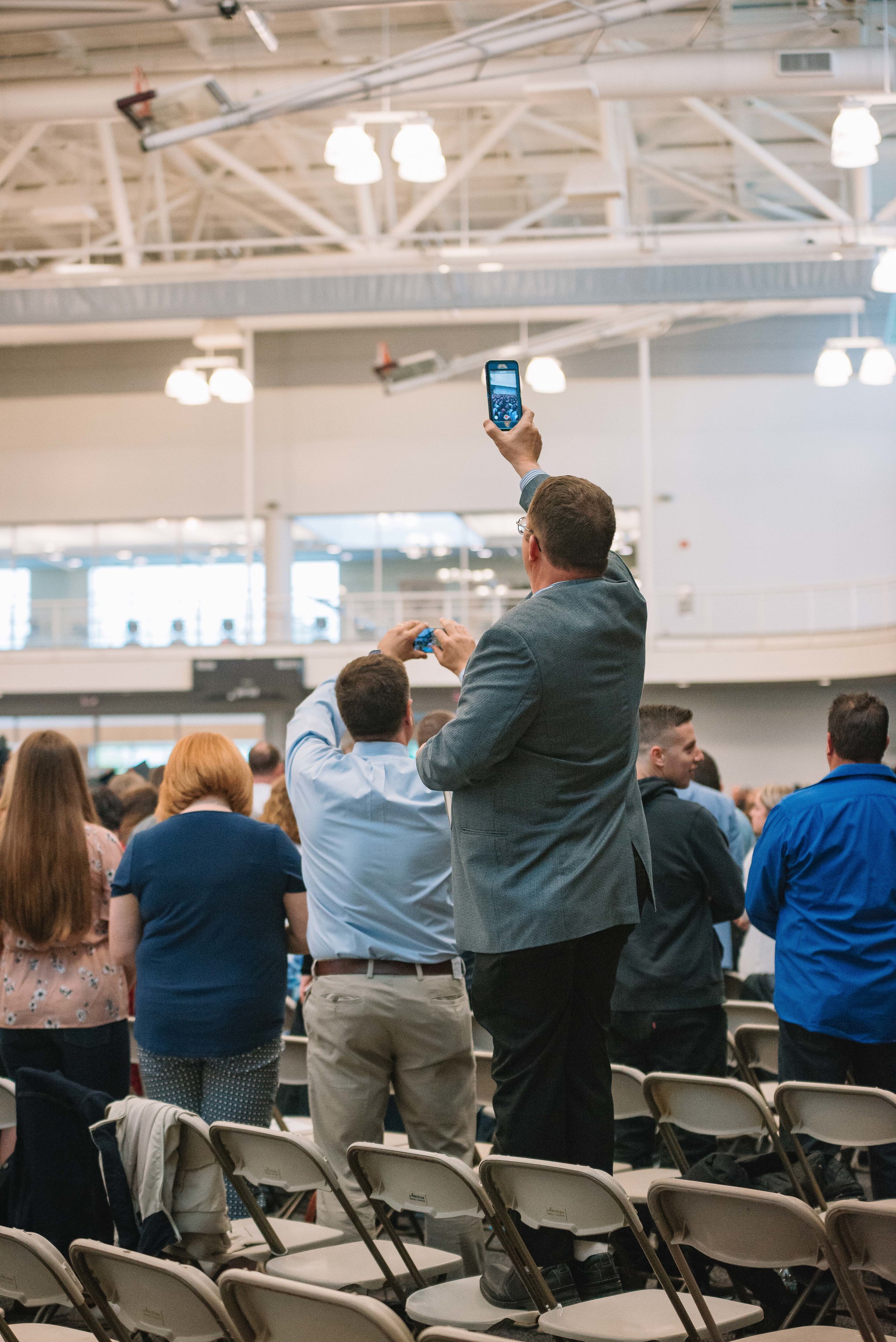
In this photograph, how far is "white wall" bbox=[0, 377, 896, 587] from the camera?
61.5ft

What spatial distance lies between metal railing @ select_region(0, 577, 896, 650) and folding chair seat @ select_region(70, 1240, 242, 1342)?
49.9 feet

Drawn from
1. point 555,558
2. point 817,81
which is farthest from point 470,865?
point 817,81

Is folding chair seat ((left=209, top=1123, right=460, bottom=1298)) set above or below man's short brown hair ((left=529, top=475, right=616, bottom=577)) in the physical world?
below

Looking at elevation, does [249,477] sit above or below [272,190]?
below

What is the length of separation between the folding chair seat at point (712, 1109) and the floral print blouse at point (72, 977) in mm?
1600

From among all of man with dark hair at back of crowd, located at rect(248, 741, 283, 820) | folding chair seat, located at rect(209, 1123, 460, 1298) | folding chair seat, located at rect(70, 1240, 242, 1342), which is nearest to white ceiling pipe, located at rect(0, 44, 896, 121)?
man with dark hair at back of crowd, located at rect(248, 741, 283, 820)

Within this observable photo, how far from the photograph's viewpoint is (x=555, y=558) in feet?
8.19

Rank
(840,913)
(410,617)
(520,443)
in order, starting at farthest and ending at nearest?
(410,617)
(840,913)
(520,443)

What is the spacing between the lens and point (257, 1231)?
3213 mm

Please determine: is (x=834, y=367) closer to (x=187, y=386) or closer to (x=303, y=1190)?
(x=187, y=386)

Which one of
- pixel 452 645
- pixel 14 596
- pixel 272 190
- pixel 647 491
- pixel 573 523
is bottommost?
pixel 452 645

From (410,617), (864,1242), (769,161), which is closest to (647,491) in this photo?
(410,617)

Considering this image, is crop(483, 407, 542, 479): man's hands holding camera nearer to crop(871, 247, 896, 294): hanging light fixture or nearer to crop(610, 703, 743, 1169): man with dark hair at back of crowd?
crop(610, 703, 743, 1169): man with dark hair at back of crowd

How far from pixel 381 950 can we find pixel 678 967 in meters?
1.12
